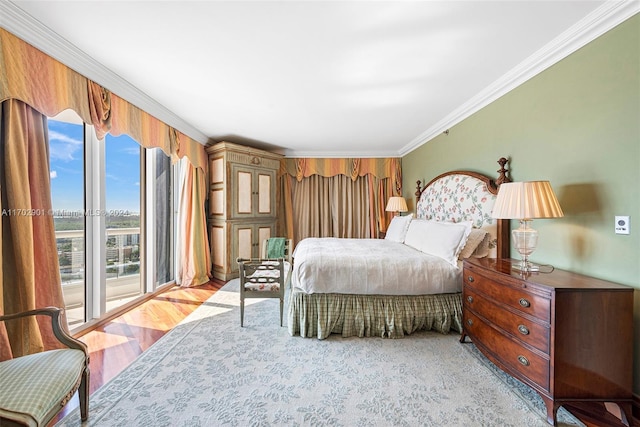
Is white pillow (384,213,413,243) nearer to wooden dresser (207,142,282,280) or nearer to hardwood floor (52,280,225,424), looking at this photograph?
wooden dresser (207,142,282,280)

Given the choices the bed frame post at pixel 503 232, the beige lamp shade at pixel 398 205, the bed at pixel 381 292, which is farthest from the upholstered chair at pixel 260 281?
the beige lamp shade at pixel 398 205

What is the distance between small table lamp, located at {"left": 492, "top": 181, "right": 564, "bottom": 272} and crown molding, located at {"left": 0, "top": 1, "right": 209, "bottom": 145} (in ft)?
11.0

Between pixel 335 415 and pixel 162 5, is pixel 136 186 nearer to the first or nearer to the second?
pixel 162 5

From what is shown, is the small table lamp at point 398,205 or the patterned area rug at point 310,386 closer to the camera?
the patterned area rug at point 310,386

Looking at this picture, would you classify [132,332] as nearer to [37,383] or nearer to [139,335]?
[139,335]

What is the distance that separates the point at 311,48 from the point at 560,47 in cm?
177

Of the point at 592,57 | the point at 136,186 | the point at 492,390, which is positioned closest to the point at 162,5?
the point at 136,186

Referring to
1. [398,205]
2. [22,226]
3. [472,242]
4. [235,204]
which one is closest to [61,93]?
[22,226]

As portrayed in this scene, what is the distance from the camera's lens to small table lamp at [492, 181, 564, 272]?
5.33 feet

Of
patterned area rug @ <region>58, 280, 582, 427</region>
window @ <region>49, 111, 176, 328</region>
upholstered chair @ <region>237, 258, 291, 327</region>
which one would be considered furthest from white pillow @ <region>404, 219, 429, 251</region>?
window @ <region>49, 111, 176, 328</region>

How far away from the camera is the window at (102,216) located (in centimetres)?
234

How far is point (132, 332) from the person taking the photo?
2.39m

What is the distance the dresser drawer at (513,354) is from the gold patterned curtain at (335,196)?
331 cm

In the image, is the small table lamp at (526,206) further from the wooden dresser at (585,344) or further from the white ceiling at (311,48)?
the white ceiling at (311,48)
